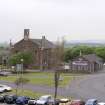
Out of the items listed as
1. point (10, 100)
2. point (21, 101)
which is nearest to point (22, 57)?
point (10, 100)

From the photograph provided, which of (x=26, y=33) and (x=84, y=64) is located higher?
(x=26, y=33)

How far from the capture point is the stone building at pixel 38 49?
129750 mm

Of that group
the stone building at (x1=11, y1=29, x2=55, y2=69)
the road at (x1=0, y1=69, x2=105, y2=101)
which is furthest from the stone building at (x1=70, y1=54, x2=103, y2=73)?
the road at (x1=0, y1=69, x2=105, y2=101)

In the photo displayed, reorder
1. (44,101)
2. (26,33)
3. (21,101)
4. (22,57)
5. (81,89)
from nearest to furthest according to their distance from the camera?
(44,101) → (21,101) → (81,89) → (22,57) → (26,33)

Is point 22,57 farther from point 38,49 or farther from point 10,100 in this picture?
point 10,100

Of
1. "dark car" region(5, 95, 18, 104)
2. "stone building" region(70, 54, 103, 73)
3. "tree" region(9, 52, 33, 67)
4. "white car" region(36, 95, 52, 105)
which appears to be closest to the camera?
"white car" region(36, 95, 52, 105)

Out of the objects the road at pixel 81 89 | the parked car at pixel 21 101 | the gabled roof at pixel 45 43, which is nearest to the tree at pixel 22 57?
the gabled roof at pixel 45 43

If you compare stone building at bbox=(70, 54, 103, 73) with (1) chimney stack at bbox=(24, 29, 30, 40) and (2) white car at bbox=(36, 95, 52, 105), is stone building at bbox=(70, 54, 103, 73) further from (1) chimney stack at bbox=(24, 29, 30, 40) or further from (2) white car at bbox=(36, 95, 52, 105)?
(2) white car at bbox=(36, 95, 52, 105)

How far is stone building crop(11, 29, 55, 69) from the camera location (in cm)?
12975

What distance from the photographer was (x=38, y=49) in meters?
130

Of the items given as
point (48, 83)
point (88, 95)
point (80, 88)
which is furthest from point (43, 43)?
point (88, 95)

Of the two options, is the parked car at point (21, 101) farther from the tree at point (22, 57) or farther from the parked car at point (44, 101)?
the tree at point (22, 57)

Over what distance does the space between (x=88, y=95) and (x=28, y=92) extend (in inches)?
416

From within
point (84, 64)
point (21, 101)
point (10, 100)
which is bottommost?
point (84, 64)
